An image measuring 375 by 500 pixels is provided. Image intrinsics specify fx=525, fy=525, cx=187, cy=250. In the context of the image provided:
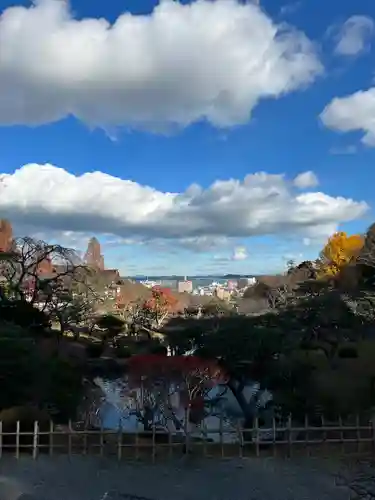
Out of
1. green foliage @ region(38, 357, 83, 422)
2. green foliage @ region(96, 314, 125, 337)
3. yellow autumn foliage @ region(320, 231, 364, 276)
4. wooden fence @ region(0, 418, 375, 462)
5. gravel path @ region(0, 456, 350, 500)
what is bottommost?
gravel path @ region(0, 456, 350, 500)

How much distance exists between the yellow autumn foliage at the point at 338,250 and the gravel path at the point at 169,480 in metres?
28.0

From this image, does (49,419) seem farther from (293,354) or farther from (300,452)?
(293,354)

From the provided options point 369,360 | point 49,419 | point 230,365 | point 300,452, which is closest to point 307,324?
point 369,360

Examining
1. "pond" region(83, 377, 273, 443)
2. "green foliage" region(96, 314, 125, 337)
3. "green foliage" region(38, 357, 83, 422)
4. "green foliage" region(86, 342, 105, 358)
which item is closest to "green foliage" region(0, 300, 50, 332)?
"pond" region(83, 377, 273, 443)

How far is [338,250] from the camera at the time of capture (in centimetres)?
3853

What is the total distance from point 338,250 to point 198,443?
105 feet

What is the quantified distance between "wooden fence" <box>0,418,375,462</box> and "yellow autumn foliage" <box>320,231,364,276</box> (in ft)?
88.3

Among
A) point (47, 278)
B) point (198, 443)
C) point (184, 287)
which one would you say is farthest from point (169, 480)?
point (184, 287)

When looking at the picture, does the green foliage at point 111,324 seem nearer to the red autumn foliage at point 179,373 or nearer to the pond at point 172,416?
the pond at point 172,416

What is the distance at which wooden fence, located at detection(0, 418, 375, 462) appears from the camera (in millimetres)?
8570

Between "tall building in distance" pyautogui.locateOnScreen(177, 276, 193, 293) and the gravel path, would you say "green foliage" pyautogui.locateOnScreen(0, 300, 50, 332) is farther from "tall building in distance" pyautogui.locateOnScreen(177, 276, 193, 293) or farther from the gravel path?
"tall building in distance" pyautogui.locateOnScreen(177, 276, 193, 293)

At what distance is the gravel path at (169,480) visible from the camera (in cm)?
723

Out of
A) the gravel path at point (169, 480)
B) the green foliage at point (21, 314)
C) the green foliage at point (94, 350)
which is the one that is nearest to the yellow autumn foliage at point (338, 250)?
the green foliage at point (94, 350)

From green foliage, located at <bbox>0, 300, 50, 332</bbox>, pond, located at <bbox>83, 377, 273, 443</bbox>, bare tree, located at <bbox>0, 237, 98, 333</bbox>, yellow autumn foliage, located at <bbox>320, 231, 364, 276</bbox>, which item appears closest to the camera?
pond, located at <bbox>83, 377, 273, 443</bbox>
